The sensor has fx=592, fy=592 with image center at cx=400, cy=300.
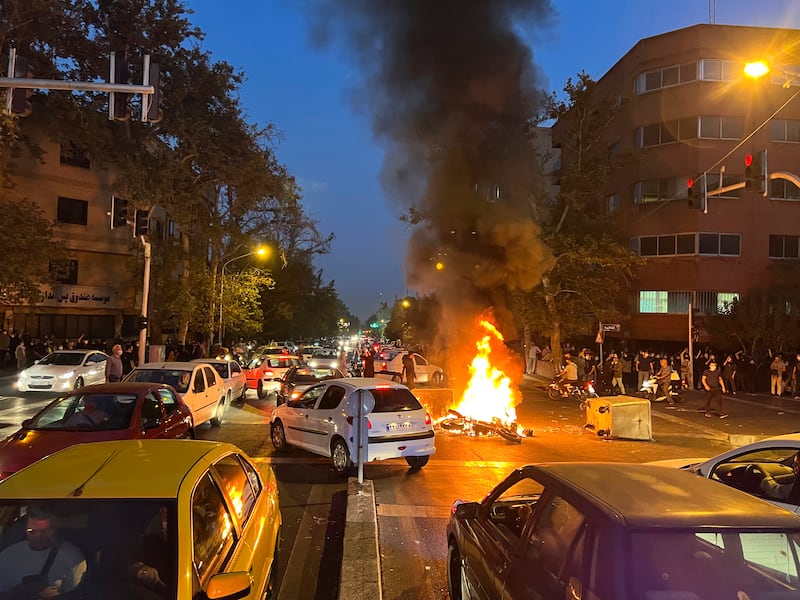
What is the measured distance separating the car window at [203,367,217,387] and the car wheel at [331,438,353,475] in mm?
4642

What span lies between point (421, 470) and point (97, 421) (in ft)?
14.8

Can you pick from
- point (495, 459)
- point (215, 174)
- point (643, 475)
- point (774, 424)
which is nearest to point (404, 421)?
point (495, 459)

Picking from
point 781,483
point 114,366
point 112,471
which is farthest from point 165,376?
point 781,483

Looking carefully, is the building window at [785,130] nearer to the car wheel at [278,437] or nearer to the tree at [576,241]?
the tree at [576,241]

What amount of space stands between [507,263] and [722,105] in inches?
599

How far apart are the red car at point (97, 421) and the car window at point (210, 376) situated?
4127 mm

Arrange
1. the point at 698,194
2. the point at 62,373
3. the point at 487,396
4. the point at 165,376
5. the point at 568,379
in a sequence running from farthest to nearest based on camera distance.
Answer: the point at 568,379, the point at 62,373, the point at 487,396, the point at 698,194, the point at 165,376

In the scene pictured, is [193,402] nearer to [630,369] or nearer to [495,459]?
[495,459]

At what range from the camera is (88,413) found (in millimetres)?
7133

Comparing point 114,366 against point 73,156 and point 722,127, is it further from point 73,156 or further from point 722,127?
point 722,127

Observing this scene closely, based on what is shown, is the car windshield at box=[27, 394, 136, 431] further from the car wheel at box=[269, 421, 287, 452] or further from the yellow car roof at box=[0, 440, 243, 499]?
the yellow car roof at box=[0, 440, 243, 499]

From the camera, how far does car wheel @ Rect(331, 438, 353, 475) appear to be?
8.40 meters

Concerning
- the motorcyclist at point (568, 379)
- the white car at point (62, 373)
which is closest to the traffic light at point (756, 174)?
the motorcyclist at point (568, 379)

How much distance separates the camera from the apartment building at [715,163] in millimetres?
29406
